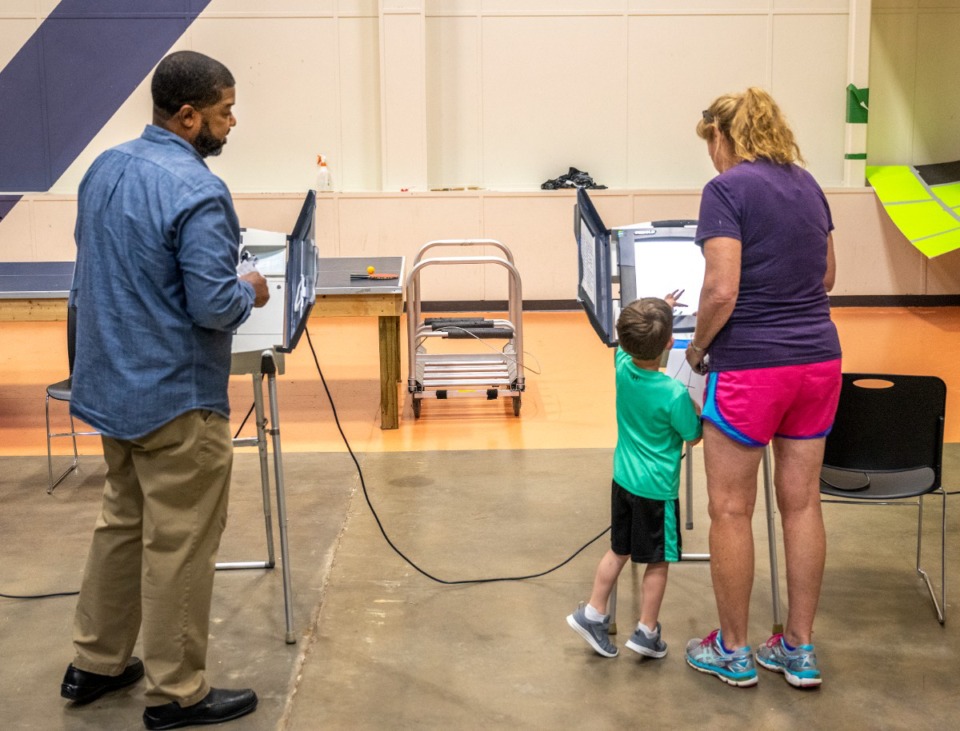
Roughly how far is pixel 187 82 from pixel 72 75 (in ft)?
26.6

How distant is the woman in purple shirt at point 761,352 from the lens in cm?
287

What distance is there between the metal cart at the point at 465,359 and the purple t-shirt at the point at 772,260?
3.34m

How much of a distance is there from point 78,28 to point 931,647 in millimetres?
9040

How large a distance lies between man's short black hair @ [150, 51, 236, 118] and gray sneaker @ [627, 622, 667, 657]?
184 cm

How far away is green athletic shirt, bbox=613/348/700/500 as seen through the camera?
306cm

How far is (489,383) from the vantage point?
631 cm

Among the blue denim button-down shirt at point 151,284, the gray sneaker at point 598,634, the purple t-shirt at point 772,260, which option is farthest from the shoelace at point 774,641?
the blue denim button-down shirt at point 151,284

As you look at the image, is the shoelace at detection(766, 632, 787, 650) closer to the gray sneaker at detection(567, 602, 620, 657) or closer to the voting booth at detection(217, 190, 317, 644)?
the gray sneaker at detection(567, 602, 620, 657)

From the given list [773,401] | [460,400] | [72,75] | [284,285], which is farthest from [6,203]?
[773,401]

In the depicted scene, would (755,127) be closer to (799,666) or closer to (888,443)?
(888,443)

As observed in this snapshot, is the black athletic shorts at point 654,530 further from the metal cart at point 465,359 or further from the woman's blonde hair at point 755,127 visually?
the metal cart at point 465,359

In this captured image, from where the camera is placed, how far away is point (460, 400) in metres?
6.79

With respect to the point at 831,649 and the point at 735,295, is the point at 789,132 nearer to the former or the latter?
the point at 735,295

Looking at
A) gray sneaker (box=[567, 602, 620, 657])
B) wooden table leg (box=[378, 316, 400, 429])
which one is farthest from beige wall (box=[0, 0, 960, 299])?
gray sneaker (box=[567, 602, 620, 657])
